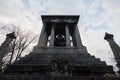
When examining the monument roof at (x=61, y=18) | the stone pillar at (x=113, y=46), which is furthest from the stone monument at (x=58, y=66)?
the stone pillar at (x=113, y=46)

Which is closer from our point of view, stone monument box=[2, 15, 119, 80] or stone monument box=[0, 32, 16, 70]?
stone monument box=[2, 15, 119, 80]

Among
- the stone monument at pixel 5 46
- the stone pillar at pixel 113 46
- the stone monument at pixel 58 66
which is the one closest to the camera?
the stone monument at pixel 58 66

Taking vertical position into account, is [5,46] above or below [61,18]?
below

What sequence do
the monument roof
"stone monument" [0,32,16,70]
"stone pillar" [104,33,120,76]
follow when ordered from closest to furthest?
1. "stone monument" [0,32,16,70]
2. "stone pillar" [104,33,120,76]
3. the monument roof

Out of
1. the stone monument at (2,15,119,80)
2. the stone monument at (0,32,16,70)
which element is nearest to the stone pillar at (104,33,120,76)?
the stone monument at (2,15,119,80)

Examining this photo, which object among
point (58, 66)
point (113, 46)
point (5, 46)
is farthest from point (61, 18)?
point (58, 66)

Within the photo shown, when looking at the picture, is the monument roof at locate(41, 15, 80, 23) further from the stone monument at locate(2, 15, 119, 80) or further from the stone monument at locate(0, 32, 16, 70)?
the stone monument at locate(0, 32, 16, 70)

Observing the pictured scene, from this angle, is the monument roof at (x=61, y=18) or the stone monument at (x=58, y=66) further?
the monument roof at (x=61, y=18)

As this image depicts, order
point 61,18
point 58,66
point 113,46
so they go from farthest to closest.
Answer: point 61,18 < point 113,46 < point 58,66

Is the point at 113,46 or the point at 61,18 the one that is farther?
the point at 61,18

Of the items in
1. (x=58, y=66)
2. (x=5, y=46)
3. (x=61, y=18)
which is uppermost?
(x=61, y=18)

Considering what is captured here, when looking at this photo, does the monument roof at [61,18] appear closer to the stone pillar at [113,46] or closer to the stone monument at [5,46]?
the stone pillar at [113,46]

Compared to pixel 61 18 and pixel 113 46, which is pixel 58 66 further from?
pixel 61 18

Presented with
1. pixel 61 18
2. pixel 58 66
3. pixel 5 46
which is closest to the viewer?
pixel 58 66
